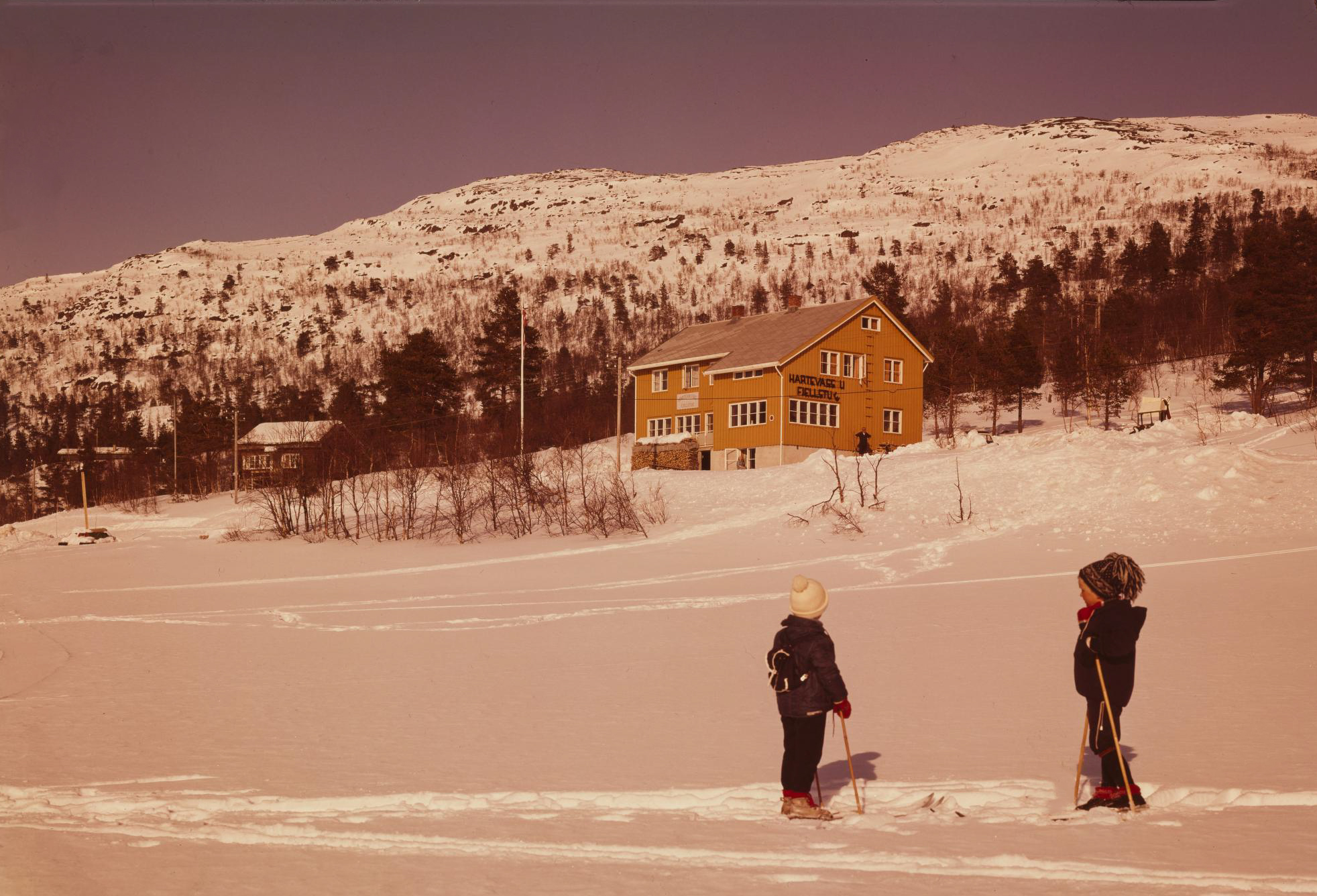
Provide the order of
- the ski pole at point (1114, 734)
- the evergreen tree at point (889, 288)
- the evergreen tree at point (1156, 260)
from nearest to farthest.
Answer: the ski pole at point (1114, 734) < the evergreen tree at point (889, 288) < the evergreen tree at point (1156, 260)

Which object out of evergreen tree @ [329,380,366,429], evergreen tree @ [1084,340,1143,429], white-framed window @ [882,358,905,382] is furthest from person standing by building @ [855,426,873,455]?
evergreen tree @ [329,380,366,429]

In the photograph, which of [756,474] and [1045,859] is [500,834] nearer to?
[1045,859]

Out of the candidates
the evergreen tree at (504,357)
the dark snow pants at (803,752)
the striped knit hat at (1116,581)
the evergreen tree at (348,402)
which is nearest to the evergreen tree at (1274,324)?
the evergreen tree at (504,357)

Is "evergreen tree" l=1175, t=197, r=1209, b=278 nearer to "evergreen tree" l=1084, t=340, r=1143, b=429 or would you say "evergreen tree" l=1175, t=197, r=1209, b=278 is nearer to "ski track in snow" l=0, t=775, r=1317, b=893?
"evergreen tree" l=1084, t=340, r=1143, b=429

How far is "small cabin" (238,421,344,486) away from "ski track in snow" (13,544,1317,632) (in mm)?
20665

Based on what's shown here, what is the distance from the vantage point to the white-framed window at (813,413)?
5169cm

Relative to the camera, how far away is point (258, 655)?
18.9 metres

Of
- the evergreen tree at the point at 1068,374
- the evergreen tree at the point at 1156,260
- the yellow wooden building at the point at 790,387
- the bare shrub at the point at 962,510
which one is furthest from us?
the evergreen tree at the point at 1156,260

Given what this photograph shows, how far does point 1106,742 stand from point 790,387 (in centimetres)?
4348

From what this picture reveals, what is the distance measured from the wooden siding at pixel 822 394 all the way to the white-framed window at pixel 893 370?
7.6 inches

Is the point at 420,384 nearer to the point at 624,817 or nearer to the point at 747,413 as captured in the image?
the point at 747,413

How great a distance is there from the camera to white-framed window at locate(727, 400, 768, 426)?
52125 mm

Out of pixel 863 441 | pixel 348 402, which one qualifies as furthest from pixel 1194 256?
pixel 348 402

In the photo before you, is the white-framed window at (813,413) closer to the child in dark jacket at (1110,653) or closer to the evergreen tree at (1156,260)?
the child in dark jacket at (1110,653)
